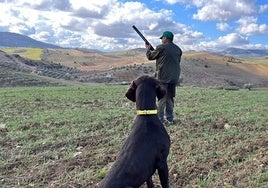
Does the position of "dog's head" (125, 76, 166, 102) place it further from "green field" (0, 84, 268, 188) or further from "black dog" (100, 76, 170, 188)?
Answer: "green field" (0, 84, 268, 188)

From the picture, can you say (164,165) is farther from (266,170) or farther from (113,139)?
(113,139)

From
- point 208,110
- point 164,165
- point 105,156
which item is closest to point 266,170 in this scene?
point 164,165

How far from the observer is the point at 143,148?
5352mm

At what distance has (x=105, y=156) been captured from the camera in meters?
8.02

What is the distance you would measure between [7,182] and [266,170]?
4.25m

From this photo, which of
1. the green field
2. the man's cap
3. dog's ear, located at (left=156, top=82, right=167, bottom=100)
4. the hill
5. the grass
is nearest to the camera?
dog's ear, located at (left=156, top=82, right=167, bottom=100)

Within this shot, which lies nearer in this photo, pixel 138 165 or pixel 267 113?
pixel 138 165

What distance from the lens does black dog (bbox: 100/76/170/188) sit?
16.5ft

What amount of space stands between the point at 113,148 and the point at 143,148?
133 inches

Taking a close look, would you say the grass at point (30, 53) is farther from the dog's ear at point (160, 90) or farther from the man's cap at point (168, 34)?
the dog's ear at point (160, 90)

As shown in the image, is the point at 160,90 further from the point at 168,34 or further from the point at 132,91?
the point at 168,34

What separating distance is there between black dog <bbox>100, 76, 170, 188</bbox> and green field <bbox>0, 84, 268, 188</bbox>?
3.77 feet

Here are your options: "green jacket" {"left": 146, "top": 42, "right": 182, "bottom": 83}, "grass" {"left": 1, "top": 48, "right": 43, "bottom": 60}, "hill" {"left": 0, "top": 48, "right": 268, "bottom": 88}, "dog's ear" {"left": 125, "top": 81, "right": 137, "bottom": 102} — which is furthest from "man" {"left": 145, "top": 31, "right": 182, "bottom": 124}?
"grass" {"left": 1, "top": 48, "right": 43, "bottom": 60}

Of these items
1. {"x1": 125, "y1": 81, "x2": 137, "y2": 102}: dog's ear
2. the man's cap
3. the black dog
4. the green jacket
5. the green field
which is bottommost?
the green field
